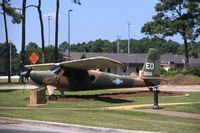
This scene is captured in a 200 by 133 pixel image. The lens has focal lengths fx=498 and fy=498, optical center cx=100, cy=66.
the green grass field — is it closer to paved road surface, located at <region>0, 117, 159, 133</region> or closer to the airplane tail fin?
paved road surface, located at <region>0, 117, 159, 133</region>

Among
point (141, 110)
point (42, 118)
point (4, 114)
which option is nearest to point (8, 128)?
point (42, 118)

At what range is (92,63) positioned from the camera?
90.2ft

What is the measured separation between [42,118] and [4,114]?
235 cm

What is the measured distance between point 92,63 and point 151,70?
591cm

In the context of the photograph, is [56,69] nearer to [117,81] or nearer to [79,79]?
[79,79]

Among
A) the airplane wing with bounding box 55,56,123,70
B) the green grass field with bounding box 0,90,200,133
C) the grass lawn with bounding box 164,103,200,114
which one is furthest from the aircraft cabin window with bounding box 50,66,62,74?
the grass lawn with bounding box 164,103,200,114

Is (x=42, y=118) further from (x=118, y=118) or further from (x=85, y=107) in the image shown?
(x=85, y=107)

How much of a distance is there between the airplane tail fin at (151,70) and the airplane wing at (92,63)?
13.7 feet

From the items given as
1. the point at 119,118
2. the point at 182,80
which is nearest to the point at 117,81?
the point at 119,118

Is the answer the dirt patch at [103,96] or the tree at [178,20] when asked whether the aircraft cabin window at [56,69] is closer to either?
the dirt patch at [103,96]

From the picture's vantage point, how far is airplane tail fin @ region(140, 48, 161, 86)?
31.8m

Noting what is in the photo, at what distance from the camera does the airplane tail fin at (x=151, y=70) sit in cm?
3180

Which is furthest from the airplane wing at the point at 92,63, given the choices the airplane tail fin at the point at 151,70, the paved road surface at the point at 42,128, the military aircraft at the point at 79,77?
the paved road surface at the point at 42,128

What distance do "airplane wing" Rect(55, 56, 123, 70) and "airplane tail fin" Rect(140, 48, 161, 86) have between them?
13.7 feet
